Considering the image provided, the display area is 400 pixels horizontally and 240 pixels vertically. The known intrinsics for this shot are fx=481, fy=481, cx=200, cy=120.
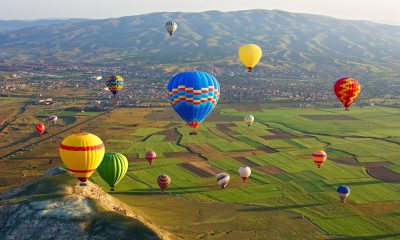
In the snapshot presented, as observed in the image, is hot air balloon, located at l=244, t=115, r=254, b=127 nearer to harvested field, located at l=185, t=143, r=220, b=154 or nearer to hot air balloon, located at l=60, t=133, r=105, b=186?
harvested field, located at l=185, t=143, r=220, b=154

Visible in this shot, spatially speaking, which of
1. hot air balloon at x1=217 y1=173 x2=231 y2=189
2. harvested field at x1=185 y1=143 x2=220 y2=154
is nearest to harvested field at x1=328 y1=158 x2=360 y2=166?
harvested field at x1=185 y1=143 x2=220 y2=154

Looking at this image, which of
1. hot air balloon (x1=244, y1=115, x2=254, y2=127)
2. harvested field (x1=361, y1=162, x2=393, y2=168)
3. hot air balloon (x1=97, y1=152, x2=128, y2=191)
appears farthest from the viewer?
hot air balloon (x1=244, y1=115, x2=254, y2=127)

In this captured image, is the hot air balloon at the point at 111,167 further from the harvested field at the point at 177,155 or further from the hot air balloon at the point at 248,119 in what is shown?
the hot air balloon at the point at 248,119

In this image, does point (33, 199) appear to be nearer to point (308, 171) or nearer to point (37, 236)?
point (37, 236)

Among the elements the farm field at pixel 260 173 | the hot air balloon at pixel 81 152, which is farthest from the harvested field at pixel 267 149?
the hot air balloon at pixel 81 152

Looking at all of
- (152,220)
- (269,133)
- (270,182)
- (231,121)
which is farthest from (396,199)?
(231,121)

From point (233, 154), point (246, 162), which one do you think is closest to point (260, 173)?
point (246, 162)

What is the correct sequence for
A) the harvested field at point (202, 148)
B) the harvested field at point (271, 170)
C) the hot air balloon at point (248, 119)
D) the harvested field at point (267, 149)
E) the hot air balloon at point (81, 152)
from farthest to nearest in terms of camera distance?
the hot air balloon at point (248, 119) < the harvested field at point (267, 149) < the harvested field at point (202, 148) < the harvested field at point (271, 170) < the hot air balloon at point (81, 152)
